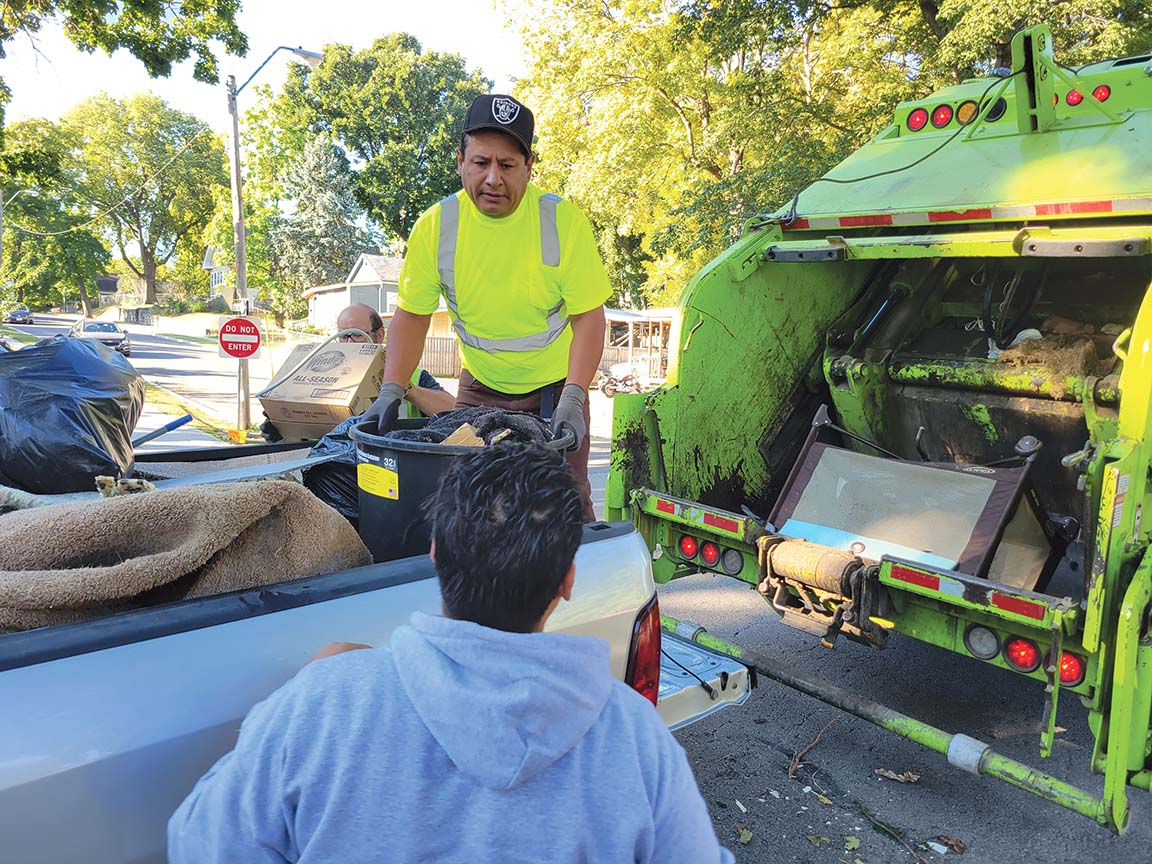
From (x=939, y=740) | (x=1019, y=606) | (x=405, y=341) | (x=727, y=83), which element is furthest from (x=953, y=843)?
(x=727, y=83)

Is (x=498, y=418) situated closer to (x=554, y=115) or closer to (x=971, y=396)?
(x=971, y=396)

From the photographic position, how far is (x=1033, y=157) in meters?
3.79

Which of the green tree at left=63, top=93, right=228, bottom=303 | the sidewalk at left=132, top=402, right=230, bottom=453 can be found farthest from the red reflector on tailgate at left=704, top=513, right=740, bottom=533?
the green tree at left=63, top=93, right=228, bottom=303

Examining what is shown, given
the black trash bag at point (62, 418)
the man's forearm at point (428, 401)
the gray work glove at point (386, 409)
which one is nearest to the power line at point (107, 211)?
the man's forearm at point (428, 401)

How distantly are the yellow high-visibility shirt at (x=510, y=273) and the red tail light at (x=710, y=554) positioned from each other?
1.30 meters

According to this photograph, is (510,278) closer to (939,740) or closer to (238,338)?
(939,740)

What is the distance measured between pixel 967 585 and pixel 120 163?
3155 inches

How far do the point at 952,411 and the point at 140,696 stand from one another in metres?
3.84

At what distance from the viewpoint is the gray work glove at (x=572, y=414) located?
2576 mm

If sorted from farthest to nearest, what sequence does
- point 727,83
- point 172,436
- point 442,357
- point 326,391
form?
point 442,357 → point 727,83 → point 172,436 → point 326,391

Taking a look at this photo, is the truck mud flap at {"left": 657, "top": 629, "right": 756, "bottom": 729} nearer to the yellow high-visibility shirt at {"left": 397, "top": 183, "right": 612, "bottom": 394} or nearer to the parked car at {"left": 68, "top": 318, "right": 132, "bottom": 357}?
the yellow high-visibility shirt at {"left": 397, "top": 183, "right": 612, "bottom": 394}

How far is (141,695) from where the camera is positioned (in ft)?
4.09

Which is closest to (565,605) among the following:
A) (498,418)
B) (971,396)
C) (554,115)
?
(498,418)

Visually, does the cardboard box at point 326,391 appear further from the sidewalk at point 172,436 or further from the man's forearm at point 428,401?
the sidewalk at point 172,436
